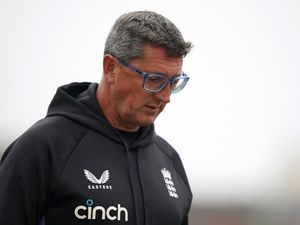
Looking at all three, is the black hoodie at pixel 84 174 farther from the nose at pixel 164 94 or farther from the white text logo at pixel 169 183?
the nose at pixel 164 94

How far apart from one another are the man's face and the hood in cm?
13

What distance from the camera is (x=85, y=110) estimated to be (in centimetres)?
605

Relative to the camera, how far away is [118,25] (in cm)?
601

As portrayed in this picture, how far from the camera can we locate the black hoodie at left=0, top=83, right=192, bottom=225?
568cm

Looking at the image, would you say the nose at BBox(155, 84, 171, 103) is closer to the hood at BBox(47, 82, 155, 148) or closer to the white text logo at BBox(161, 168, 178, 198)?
the hood at BBox(47, 82, 155, 148)

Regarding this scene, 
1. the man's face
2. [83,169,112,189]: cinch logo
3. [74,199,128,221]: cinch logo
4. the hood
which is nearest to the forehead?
the man's face

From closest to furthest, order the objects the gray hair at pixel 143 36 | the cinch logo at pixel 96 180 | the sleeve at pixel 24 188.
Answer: the sleeve at pixel 24 188
the cinch logo at pixel 96 180
the gray hair at pixel 143 36

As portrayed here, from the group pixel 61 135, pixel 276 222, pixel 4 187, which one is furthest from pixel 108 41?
pixel 276 222

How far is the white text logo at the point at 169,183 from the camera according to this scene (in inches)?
243

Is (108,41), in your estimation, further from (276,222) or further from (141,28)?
(276,222)

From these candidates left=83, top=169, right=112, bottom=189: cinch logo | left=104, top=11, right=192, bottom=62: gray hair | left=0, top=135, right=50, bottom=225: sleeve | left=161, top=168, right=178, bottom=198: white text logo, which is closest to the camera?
left=0, top=135, right=50, bottom=225: sleeve

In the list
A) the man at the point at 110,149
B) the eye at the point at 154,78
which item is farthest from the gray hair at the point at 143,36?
the eye at the point at 154,78

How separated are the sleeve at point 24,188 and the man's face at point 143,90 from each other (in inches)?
20.0

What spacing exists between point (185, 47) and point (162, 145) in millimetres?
Result: 684
